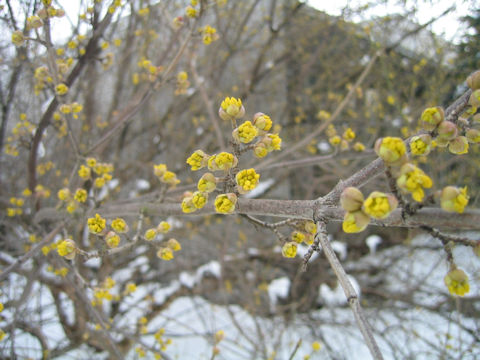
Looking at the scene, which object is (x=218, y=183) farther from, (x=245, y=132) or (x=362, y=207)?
(x=362, y=207)

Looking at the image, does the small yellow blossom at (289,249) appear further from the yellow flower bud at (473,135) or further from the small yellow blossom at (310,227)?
the yellow flower bud at (473,135)

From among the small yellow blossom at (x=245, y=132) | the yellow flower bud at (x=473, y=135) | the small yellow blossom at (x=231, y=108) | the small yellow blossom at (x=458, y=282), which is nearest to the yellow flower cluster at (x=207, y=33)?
the small yellow blossom at (x=231, y=108)

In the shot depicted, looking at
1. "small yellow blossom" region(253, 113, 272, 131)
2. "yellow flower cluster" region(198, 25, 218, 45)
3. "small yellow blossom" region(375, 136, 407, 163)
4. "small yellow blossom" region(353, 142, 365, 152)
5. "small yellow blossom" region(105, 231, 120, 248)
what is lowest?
"small yellow blossom" region(105, 231, 120, 248)

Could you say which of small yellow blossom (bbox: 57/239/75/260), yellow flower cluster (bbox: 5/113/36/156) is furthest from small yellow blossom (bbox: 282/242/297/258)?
yellow flower cluster (bbox: 5/113/36/156)

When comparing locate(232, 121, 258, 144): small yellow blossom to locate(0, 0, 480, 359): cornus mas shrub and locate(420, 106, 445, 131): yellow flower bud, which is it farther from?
locate(420, 106, 445, 131): yellow flower bud

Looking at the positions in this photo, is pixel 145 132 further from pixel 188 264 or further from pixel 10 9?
pixel 10 9

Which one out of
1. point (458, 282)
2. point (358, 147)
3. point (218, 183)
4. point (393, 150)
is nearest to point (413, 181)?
point (393, 150)
